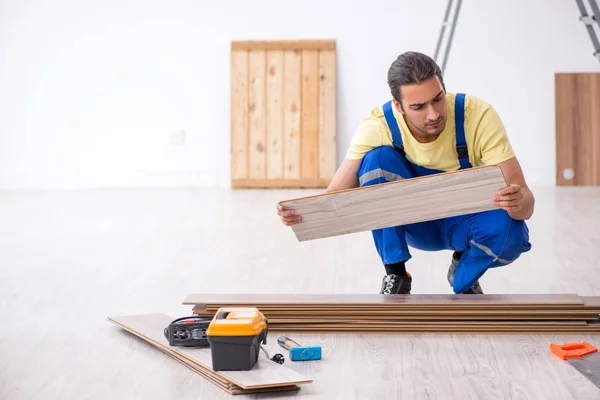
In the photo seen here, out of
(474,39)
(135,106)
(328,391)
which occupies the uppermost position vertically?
(474,39)

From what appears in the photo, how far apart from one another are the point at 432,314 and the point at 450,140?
59 centimetres

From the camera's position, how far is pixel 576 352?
2465mm

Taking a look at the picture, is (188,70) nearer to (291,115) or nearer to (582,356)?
(291,115)

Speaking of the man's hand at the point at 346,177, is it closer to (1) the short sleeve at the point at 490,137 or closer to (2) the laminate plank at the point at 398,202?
(2) the laminate plank at the point at 398,202

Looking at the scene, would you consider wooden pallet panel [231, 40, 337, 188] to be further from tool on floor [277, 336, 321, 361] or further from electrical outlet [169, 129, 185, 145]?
tool on floor [277, 336, 321, 361]

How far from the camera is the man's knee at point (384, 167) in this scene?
2986 millimetres

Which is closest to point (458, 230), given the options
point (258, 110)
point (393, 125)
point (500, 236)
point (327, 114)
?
point (500, 236)

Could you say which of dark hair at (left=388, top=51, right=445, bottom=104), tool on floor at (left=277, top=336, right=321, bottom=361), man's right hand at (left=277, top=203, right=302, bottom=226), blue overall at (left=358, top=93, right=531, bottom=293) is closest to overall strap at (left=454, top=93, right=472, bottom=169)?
blue overall at (left=358, top=93, right=531, bottom=293)

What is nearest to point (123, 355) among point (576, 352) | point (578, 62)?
point (576, 352)

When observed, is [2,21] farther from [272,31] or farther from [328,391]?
[328,391]

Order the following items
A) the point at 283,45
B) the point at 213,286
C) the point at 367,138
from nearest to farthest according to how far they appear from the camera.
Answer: the point at 367,138, the point at 213,286, the point at 283,45

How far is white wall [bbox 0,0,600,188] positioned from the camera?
7.62m

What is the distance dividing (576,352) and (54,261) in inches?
107

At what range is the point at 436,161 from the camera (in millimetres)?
2943
